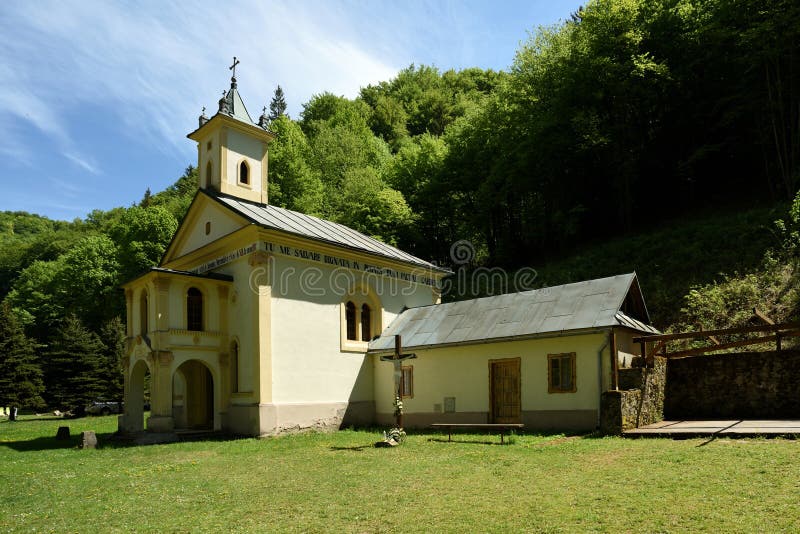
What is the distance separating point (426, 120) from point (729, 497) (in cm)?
5695

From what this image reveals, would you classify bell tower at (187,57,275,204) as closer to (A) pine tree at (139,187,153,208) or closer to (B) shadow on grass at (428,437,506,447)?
(B) shadow on grass at (428,437,506,447)

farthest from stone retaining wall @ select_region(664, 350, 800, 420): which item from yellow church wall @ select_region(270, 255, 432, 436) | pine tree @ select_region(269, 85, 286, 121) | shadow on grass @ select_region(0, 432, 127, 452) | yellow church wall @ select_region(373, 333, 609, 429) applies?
pine tree @ select_region(269, 85, 286, 121)

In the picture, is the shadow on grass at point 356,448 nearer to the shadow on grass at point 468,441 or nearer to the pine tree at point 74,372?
the shadow on grass at point 468,441

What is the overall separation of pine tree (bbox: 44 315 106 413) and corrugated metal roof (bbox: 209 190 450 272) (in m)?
20.4

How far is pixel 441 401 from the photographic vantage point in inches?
763

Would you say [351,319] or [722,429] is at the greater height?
[351,319]

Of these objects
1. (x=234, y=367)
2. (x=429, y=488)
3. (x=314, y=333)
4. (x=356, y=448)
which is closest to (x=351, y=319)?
(x=314, y=333)

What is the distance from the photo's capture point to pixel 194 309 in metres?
19.5

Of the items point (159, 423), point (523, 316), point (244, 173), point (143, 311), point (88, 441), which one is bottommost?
point (88, 441)

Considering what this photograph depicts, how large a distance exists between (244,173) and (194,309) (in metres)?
6.17

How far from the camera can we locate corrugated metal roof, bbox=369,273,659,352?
660 inches

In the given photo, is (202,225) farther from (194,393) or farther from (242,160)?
(194,393)

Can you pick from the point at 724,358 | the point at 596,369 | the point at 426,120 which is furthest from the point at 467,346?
the point at 426,120

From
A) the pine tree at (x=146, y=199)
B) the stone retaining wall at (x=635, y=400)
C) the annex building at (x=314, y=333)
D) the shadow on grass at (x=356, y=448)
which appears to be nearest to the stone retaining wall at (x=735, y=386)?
the stone retaining wall at (x=635, y=400)
